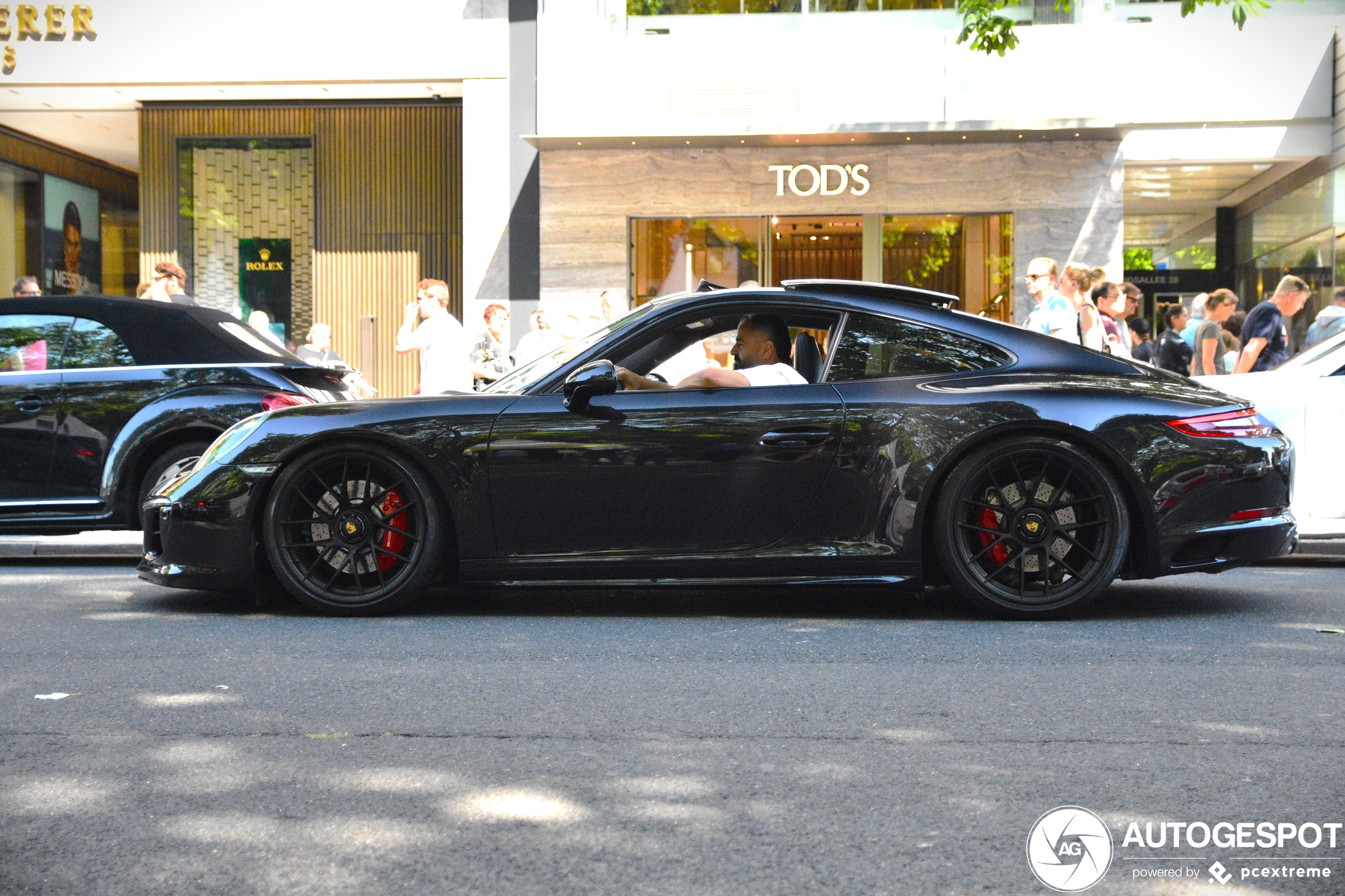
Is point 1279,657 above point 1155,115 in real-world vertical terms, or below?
below

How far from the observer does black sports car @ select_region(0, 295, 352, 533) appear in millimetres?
7688

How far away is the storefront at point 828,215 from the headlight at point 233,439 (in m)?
11.5

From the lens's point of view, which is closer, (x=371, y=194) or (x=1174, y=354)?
(x=1174, y=354)

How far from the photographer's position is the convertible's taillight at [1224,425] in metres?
5.51

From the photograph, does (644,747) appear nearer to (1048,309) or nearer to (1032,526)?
(1032,526)

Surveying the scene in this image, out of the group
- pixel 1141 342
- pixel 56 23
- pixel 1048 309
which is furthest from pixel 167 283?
pixel 1141 342

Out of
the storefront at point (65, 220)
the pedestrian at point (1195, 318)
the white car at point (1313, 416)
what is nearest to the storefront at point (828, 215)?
the pedestrian at point (1195, 318)

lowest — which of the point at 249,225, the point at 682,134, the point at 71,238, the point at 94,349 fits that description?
the point at 94,349

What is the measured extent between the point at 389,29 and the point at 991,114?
7278mm

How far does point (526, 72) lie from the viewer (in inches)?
679

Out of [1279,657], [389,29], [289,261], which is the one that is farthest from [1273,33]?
[1279,657]

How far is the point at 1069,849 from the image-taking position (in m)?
2.83

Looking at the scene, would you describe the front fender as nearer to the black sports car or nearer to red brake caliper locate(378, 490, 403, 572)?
the black sports car

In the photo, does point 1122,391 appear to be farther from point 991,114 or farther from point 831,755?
point 991,114
